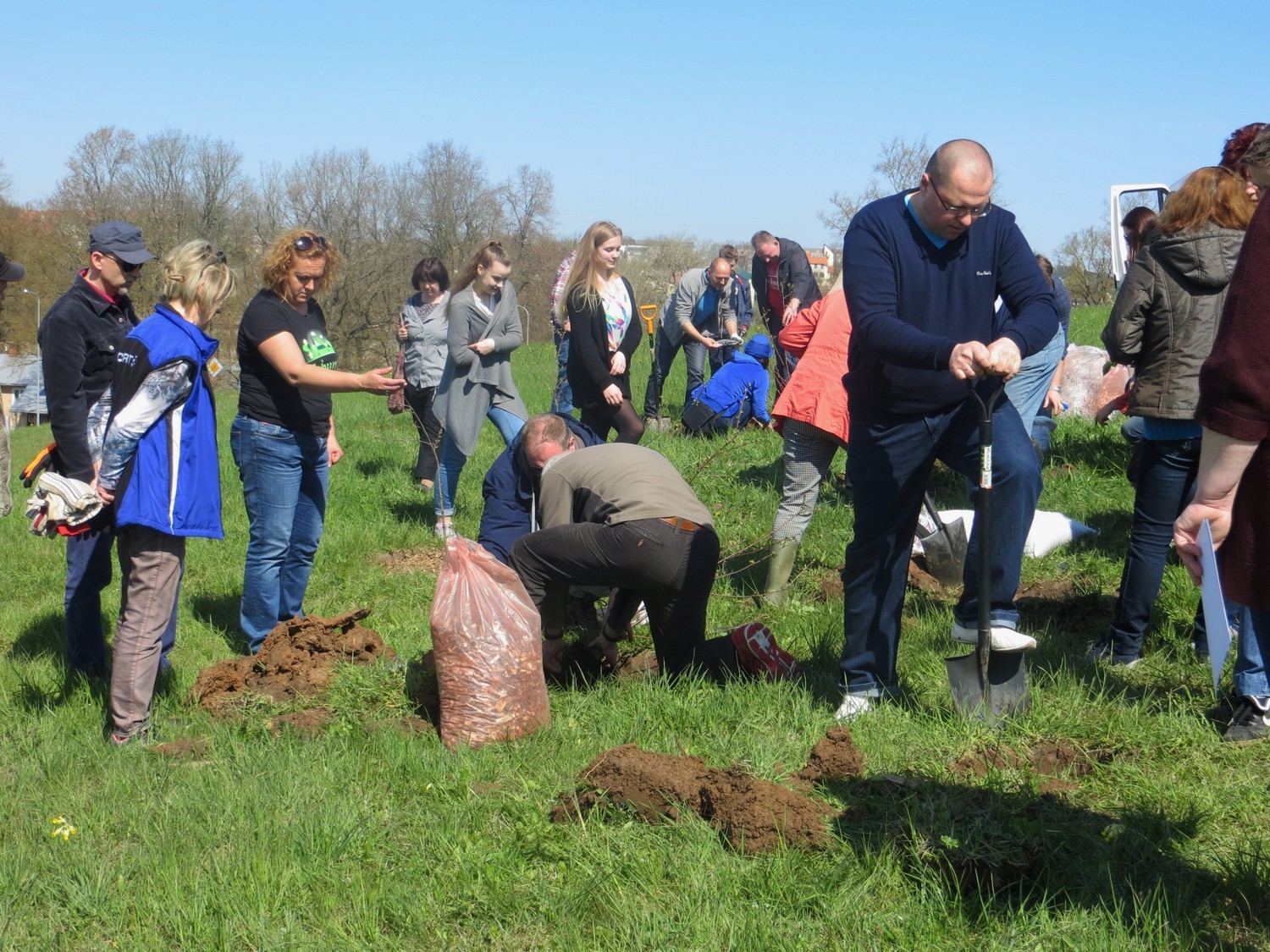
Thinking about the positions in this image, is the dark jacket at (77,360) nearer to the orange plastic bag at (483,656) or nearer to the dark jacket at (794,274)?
the orange plastic bag at (483,656)

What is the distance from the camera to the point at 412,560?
766cm

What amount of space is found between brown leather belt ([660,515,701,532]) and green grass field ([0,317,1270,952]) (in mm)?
671

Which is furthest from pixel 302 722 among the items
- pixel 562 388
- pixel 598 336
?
pixel 562 388

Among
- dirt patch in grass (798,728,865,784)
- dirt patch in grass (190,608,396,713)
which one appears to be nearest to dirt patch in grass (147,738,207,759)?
dirt patch in grass (190,608,396,713)

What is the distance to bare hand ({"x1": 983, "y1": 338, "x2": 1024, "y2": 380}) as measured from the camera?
11.5ft

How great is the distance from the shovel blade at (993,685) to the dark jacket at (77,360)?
379 centimetres

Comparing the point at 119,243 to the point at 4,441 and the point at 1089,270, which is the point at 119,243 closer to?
the point at 4,441

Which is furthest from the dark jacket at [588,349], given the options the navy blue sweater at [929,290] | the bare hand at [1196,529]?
the bare hand at [1196,529]

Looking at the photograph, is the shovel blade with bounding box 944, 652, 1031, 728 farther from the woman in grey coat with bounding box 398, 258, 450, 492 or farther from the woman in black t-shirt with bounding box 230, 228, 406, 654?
the woman in grey coat with bounding box 398, 258, 450, 492

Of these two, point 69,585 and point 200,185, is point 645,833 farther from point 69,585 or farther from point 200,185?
point 200,185

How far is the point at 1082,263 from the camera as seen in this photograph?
1430 inches

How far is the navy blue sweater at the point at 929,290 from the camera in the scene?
3949mm

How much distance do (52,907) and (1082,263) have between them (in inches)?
1485

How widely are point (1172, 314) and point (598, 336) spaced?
4049mm
